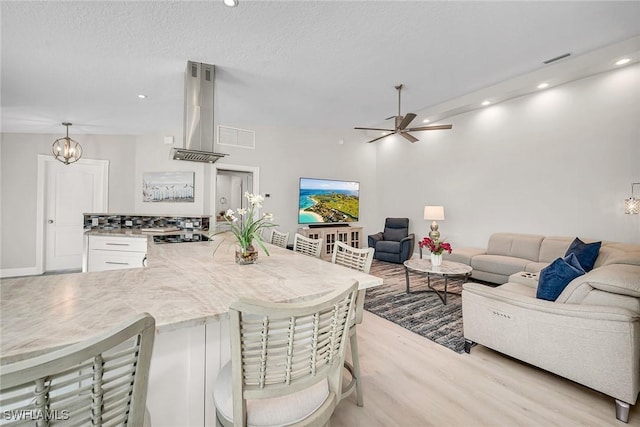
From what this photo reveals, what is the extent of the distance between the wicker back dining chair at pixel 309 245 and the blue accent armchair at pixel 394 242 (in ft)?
11.6

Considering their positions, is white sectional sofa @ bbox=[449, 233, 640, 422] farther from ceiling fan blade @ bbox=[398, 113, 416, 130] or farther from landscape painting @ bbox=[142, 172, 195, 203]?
landscape painting @ bbox=[142, 172, 195, 203]

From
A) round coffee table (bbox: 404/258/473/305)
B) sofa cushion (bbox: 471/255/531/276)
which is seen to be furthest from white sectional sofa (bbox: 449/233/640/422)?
sofa cushion (bbox: 471/255/531/276)

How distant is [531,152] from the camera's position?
4582 millimetres

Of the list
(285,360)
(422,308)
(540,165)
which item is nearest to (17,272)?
(285,360)

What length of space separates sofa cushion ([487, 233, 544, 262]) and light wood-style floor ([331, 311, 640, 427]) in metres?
2.64

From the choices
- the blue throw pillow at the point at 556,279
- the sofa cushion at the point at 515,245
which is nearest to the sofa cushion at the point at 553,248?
the sofa cushion at the point at 515,245

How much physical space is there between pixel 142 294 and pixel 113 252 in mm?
2969

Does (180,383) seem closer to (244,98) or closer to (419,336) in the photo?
(419,336)

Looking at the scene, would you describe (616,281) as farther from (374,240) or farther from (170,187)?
(170,187)

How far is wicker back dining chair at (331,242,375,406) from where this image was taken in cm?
161

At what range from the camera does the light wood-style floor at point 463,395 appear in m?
1.62

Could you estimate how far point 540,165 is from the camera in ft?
14.7

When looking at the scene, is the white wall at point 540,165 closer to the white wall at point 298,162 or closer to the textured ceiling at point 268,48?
the textured ceiling at point 268,48

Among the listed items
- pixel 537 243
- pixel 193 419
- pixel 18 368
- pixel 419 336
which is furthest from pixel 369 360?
pixel 537 243
